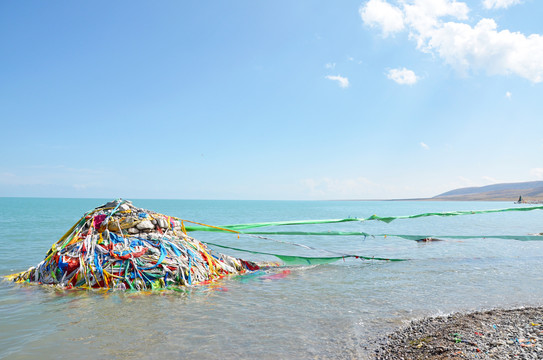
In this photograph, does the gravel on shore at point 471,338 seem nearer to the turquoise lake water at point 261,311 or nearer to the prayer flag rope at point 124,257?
the turquoise lake water at point 261,311

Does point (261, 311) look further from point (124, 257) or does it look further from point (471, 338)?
point (124, 257)

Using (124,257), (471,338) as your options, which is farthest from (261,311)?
(124,257)

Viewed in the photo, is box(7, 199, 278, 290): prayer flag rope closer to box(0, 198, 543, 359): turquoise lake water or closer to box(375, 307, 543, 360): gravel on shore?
box(0, 198, 543, 359): turquoise lake water

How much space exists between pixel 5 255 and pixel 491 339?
60.3 ft

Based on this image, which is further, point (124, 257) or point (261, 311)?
point (124, 257)

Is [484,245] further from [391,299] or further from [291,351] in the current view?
[291,351]

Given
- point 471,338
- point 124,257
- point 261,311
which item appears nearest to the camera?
point 471,338

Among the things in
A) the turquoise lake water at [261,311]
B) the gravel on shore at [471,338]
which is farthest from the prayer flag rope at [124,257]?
the gravel on shore at [471,338]

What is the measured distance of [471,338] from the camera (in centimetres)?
519

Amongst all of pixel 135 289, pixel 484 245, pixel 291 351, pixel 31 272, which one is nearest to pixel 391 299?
pixel 291 351

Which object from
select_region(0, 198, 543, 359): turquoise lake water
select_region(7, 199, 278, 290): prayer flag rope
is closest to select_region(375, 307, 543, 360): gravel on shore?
select_region(0, 198, 543, 359): turquoise lake water

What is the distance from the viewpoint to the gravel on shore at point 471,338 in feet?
15.3

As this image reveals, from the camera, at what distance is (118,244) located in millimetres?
8820

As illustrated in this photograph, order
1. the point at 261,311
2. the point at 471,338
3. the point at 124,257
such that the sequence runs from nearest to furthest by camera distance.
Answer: the point at 471,338 → the point at 261,311 → the point at 124,257
